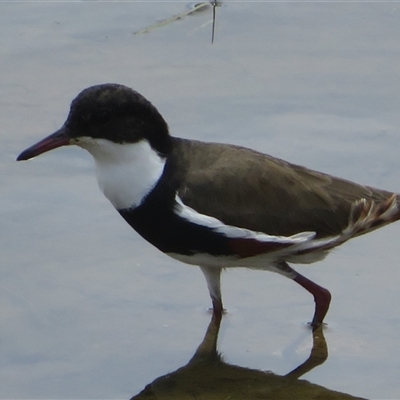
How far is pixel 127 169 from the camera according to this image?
6.89 meters

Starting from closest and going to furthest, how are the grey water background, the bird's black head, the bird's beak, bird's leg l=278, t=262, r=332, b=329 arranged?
the bird's black head, the bird's beak, the grey water background, bird's leg l=278, t=262, r=332, b=329

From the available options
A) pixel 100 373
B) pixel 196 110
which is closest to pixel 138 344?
pixel 100 373

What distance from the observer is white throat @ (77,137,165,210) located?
6.88 metres

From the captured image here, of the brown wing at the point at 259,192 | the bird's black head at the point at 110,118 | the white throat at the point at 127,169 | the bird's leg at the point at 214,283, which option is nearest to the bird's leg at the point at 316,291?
the brown wing at the point at 259,192

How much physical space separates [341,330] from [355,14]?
4.49 meters

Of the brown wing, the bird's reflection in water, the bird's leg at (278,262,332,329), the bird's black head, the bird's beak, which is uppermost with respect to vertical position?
the bird's black head

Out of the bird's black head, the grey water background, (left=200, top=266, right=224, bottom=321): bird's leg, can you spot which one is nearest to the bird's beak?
the bird's black head

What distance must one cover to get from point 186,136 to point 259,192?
6.78 ft

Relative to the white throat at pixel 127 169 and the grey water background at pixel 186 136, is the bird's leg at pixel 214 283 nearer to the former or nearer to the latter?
the grey water background at pixel 186 136

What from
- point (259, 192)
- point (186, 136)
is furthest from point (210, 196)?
point (186, 136)

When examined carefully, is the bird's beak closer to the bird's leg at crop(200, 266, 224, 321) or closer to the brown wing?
the brown wing

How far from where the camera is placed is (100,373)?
7023 mm

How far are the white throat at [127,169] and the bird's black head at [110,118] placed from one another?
39 millimetres

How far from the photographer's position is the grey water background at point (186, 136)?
7238 millimetres
